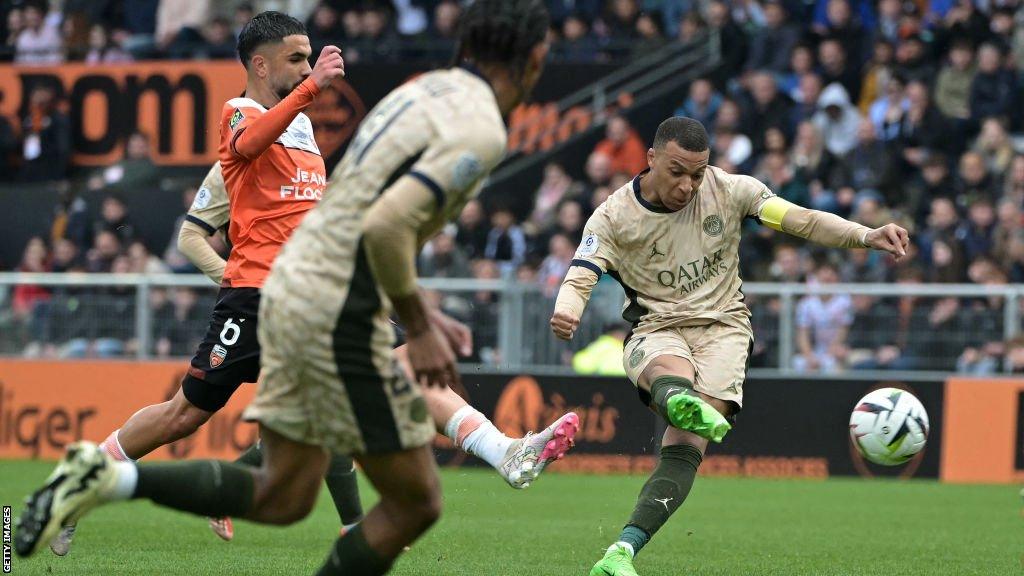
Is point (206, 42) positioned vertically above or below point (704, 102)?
above

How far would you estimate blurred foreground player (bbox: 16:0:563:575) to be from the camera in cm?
495

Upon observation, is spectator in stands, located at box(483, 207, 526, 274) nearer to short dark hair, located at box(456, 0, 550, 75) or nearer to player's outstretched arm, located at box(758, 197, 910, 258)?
player's outstretched arm, located at box(758, 197, 910, 258)

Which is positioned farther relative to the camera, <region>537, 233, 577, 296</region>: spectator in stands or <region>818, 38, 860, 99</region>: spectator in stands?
<region>818, 38, 860, 99</region>: spectator in stands

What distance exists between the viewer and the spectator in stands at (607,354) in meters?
15.4

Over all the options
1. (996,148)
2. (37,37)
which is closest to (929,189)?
(996,148)

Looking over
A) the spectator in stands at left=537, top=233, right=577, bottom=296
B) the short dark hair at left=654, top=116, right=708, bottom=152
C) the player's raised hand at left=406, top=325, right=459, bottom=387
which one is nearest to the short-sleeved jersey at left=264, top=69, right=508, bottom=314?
the player's raised hand at left=406, top=325, right=459, bottom=387

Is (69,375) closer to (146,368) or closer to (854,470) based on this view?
(146,368)

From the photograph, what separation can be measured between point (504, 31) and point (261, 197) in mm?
2795

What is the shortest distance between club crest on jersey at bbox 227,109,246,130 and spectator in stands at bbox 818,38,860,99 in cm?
1233

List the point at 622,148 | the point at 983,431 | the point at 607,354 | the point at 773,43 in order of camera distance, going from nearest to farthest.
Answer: the point at 983,431, the point at 607,354, the point at 622,148, the point at 773,43

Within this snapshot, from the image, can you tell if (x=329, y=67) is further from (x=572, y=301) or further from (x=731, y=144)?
(x=731, y=144)

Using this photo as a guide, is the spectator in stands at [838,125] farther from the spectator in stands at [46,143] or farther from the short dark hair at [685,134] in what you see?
the short dark hair at [685,134]

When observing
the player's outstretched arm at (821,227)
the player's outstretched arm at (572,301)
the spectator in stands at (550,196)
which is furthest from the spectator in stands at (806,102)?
the player's outstretched arm at (572,301)

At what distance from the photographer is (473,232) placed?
18.2 m
